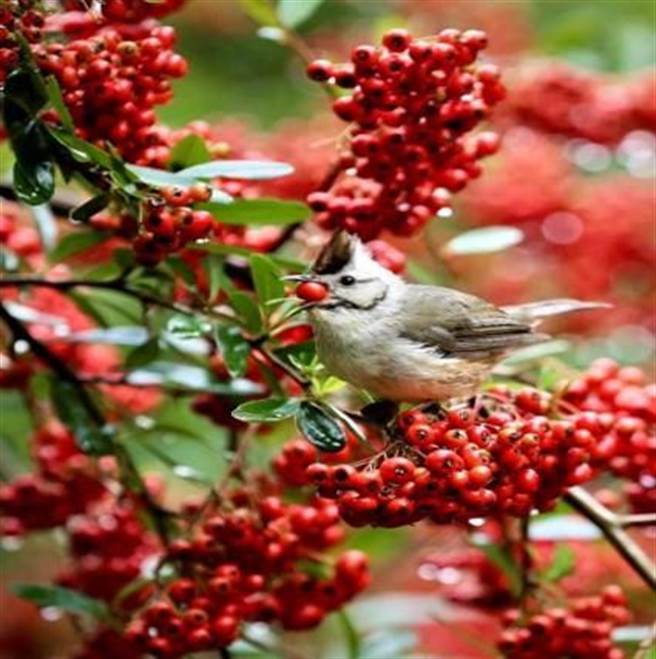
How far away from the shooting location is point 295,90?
5578 millimetres

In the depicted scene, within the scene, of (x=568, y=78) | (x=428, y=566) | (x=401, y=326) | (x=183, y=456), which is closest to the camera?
(x=401, y=326)

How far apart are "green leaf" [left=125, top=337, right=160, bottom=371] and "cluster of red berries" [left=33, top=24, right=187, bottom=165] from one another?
15.8 inches

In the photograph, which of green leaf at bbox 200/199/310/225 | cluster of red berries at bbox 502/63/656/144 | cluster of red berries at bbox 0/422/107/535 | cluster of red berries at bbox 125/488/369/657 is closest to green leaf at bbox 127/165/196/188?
green leaf at bbox 200/199/310/225

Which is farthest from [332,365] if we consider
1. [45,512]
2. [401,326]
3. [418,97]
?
[45,512]

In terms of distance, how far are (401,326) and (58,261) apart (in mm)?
572

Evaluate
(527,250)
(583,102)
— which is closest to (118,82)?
(583,102)

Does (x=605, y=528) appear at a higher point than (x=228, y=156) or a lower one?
lower

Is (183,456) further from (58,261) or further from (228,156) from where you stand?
(228,156)

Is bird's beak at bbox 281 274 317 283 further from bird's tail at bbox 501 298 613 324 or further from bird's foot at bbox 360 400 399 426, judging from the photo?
bird's tail at bbox 501 298 613 324

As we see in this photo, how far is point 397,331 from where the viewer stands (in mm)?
2252

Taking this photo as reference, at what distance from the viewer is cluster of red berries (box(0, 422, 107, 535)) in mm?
2613

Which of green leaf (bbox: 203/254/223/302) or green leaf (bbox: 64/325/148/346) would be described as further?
green leaf (bbox: 64/325/148/346)

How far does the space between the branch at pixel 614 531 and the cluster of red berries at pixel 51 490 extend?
792 millimetres

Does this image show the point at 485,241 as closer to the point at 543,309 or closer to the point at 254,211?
the point at 543,309
